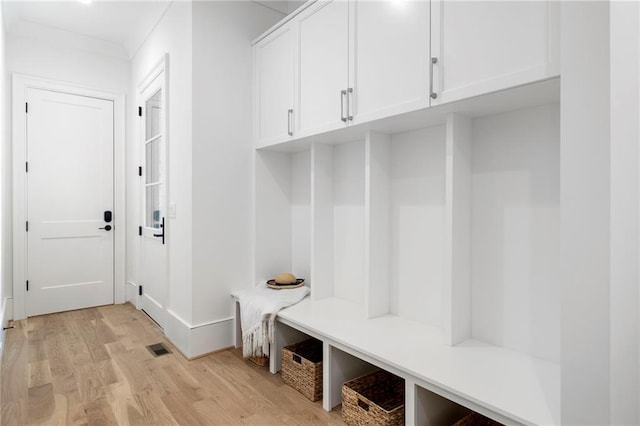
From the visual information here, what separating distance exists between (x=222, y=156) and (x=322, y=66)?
1.02m

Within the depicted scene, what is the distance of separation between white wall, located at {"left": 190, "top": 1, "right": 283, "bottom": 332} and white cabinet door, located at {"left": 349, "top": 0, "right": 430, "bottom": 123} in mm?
1140

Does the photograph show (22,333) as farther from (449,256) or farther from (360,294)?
(449,256)

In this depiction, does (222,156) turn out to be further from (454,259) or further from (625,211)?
(625,211)

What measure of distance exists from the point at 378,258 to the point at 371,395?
0.74m

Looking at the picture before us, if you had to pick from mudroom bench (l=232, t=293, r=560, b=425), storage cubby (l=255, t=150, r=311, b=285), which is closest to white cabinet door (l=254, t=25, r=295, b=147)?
storage cubby (l=255, t=150, r=311, b=285)

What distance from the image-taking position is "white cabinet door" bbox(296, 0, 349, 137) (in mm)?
2068

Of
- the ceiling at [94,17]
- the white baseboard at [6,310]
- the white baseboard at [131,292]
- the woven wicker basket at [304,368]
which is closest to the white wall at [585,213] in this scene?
the woven wicker basket at [304,368]

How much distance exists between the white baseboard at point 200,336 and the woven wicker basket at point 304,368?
61 cm

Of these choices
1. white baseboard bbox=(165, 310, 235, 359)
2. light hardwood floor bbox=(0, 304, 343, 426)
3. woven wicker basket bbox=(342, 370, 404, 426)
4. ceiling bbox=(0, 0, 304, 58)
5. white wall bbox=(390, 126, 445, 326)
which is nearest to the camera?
woven wicker basket bbox=(342, 370, 404, 426)

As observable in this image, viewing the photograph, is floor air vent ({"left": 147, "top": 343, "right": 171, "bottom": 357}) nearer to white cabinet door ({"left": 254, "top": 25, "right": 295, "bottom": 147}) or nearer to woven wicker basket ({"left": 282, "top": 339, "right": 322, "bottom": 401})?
woven wicker basket ({"left": 282, "top": 339, "right": 322, "bottom": 401})

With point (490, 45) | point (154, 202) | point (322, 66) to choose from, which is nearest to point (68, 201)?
point (154, 202)

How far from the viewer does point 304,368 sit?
6.87 ft

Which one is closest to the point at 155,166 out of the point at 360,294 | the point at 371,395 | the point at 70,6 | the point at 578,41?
the point at 70,6

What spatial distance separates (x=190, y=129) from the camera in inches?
102
